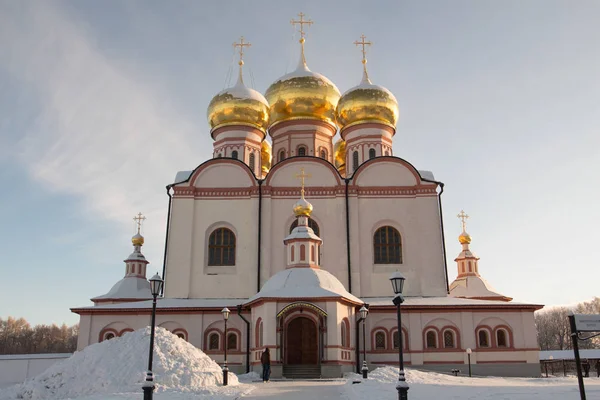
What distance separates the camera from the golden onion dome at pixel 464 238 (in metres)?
30.9

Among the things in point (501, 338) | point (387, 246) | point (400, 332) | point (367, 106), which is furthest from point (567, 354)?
point (400, 332)

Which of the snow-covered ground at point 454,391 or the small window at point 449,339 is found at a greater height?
the small window at point 449,339

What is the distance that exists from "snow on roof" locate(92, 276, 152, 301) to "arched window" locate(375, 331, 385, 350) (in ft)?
39.1

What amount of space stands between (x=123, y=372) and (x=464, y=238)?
21.6 m

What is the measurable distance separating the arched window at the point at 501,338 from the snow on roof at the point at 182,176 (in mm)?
13762

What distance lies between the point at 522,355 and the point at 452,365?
2660 mm

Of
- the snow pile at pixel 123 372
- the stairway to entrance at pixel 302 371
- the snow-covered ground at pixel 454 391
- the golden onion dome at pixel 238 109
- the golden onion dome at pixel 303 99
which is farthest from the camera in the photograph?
the golden onion dome at pixel 303 99

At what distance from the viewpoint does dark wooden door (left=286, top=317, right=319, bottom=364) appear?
19.9 metres

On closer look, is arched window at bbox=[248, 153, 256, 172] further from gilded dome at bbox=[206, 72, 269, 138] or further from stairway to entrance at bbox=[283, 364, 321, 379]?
stairway to entrance at bbox=[283, 364, 321, 379]

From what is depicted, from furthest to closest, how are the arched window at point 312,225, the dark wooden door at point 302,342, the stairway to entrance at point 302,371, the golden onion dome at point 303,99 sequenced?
the golden onion dome at point 303,99, the arched window at point 312,225, the dark wooden door at point 302,342, the stairway to entrance at point 302,371

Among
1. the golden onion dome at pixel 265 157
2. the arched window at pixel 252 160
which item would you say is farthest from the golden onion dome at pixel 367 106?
the golden onion dome at pixel 265 157

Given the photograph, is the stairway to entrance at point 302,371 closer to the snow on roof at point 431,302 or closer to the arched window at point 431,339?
the snow on roof at point 431,302

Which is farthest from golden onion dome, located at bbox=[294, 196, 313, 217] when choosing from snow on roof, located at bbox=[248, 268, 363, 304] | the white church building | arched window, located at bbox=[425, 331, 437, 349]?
arched window, located at bbox=[425, 331, 437, 349]

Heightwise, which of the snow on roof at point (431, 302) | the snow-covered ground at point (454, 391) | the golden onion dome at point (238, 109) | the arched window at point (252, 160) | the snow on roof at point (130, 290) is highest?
the golden onion dome at point (238, 109)
